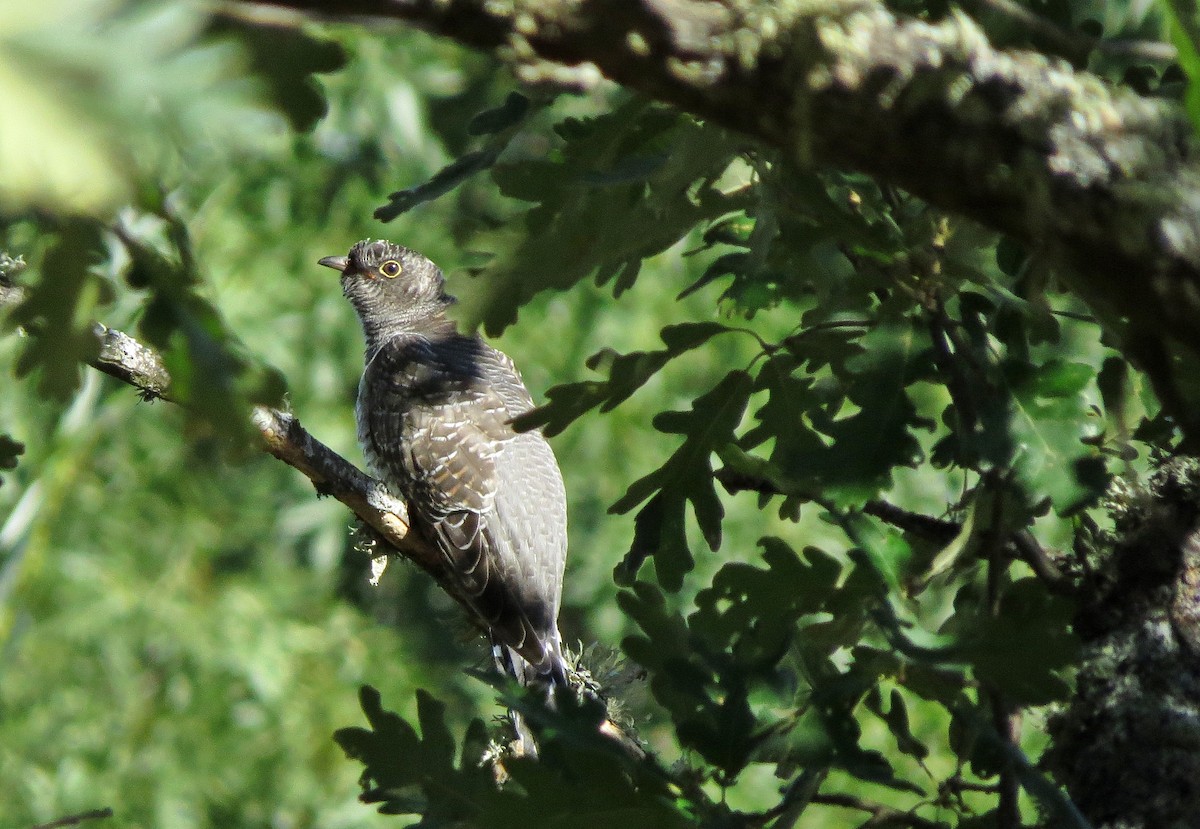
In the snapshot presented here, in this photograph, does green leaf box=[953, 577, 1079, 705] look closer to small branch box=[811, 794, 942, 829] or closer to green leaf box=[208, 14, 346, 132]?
small branch box=[811, 794, 942, 829]

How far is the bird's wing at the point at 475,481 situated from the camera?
4.42 m

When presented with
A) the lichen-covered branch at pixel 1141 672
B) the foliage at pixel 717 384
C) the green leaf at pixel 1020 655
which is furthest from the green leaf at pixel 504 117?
the lichen-covered branch at pixel 1141 672

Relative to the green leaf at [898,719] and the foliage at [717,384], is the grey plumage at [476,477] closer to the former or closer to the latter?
the foliage at [717,384]

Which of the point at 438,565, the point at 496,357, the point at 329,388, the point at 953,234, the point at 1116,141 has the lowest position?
the point at 329,388

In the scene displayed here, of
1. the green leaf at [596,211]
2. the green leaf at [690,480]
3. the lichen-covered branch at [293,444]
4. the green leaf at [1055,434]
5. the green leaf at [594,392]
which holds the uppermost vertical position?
the green leaf at [596,211]

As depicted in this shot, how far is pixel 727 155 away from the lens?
1.74m

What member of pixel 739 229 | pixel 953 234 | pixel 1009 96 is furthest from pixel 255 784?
pixel 1009 96

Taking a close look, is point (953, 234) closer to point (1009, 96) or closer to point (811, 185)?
point (811, 185)

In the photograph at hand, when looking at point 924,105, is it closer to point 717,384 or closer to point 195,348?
point 195,348

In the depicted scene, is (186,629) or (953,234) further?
(186,629)

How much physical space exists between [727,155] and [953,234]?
12.8 inches

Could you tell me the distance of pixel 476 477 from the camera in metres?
4.81

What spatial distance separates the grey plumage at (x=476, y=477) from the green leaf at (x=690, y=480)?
1984 mm

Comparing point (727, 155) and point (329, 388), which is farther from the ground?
point (727, 155)
